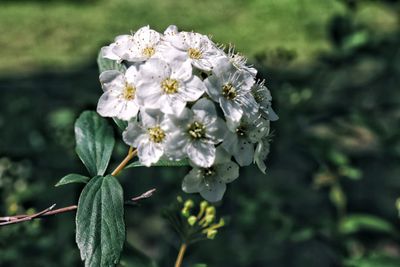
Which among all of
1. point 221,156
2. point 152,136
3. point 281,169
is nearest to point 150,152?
point 152,136

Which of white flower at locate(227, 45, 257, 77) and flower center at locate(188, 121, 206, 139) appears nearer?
flower center at locate(188, 121, 206, 139)

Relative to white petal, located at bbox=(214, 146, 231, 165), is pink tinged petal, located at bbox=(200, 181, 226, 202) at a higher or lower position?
lower

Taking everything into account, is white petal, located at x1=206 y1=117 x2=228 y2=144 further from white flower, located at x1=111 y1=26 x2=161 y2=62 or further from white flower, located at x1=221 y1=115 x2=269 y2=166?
white flower, located at x1=111 y1=26 x2=161 y2=62

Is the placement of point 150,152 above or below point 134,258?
above

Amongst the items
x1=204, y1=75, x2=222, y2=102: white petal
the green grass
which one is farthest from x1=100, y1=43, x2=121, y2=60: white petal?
the green grass

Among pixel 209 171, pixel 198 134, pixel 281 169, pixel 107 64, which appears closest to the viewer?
pixel 198 134

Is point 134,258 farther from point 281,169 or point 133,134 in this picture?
point 281,169

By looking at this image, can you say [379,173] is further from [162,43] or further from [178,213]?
[162,43]
